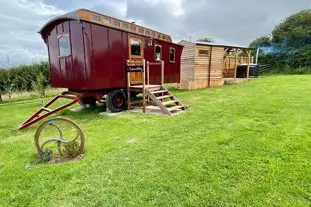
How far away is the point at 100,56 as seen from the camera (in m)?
6.32

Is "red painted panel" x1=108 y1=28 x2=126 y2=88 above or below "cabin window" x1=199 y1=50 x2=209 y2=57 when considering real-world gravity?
below

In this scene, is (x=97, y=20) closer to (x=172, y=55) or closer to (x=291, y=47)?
(x=172, y=55)

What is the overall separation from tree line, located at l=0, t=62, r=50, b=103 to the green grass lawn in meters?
8.80

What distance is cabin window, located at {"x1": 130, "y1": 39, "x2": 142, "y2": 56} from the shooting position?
24.3 feet

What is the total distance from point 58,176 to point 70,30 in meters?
5.05

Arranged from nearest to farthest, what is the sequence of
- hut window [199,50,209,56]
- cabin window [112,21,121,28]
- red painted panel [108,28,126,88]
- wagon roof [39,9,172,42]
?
wagon roof [39,9,172,42], red painted panel [108,28,126,88], cabin window [112,21,121,28], hut window [199,50,209,56]

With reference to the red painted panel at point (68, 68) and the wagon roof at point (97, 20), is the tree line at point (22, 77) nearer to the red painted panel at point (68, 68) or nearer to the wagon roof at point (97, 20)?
the red painted panel at point (68, 68)

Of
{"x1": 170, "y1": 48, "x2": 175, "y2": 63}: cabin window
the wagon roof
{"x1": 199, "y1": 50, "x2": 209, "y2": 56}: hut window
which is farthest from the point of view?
{"x1": 199, "y1": 50, "x2": 209, "y2": 56}: hut window

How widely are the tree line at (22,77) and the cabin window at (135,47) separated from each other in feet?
23.1

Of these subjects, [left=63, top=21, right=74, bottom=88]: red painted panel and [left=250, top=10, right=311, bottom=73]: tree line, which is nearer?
[left=63, top=21, right=74, bottom=88]: red painted panel

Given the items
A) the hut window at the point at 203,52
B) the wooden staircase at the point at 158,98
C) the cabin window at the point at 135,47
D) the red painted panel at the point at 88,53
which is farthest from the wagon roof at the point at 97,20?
the hut window at the point at 203,52

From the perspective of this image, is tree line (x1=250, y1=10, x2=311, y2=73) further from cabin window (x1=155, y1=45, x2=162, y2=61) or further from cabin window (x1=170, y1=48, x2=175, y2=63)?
cabin window (x1=155, y1=45, x2=162, y2=61)

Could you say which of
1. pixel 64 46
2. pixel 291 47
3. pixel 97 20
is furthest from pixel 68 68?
pixel 291 47

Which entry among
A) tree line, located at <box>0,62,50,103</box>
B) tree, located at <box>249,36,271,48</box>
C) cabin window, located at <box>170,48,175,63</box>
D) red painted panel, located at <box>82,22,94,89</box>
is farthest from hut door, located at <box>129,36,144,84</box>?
tree, located at <box>249,36,271,48</box>
